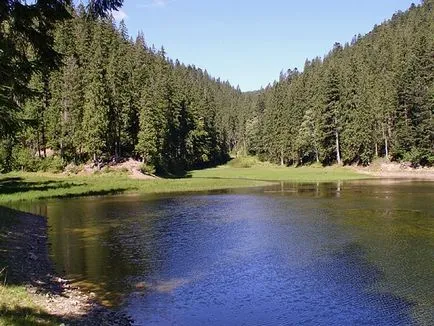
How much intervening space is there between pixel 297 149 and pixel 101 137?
5410 cm

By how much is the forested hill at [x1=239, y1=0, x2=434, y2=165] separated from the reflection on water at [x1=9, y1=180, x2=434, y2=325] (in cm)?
4921

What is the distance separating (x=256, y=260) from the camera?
24594 millimetres

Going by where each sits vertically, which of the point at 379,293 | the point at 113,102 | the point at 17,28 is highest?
the point at 113,102

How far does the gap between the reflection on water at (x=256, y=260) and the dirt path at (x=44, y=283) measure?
35.4 inches

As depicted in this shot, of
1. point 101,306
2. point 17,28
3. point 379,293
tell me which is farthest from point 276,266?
point 17,28

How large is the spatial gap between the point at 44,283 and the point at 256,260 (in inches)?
412

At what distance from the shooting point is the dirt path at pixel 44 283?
48.7ft

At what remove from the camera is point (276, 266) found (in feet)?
76.2

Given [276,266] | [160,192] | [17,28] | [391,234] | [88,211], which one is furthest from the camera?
[160,192]

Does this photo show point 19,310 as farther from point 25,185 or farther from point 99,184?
point 99,184

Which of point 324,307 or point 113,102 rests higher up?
point 113,102

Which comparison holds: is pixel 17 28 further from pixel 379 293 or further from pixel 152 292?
pixel 379 293

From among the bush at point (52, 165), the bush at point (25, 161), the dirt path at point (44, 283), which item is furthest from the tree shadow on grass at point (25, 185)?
the dirt path at point (44, 283)

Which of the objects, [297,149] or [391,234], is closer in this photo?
[391,234]
